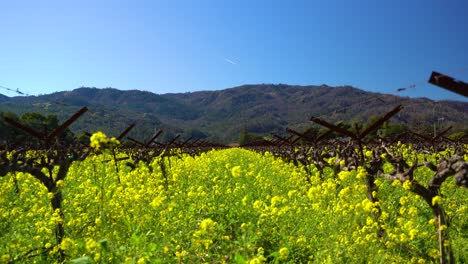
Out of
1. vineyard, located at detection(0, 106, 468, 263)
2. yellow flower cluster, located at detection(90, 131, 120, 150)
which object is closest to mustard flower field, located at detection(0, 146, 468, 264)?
vineyard, located at detection(0, 106, 468, 263)

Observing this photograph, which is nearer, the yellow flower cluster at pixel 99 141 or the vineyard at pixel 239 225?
the yellow flower cluster at pixel 99 141

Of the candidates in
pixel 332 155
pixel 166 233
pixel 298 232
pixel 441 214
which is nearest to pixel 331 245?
pixel 298 232

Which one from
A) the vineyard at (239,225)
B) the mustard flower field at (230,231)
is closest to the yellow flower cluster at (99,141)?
the vineyard at (239,225)

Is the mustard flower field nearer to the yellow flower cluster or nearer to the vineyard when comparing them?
the vineyard

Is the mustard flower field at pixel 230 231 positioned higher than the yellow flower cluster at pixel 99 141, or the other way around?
the yellow flower cluster at pixel 99 141

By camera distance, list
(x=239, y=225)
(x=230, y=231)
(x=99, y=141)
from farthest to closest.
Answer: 1. (x=239, y=225)
2. (x=230, y=231)
3. (x=99, y=141)

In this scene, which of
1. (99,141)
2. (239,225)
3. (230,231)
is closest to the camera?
(99,141)

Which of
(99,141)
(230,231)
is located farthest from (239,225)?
(99,141)

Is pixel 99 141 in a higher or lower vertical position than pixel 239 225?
higher

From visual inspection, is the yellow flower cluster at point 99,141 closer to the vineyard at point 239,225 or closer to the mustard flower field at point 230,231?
the vineyard at point 239,225

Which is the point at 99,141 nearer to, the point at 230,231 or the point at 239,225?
the point at 230,231

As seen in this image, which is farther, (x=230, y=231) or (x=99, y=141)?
(x=230, y=231)

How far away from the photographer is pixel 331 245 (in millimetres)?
6254

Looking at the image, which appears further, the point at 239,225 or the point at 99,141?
the point at 239,225
